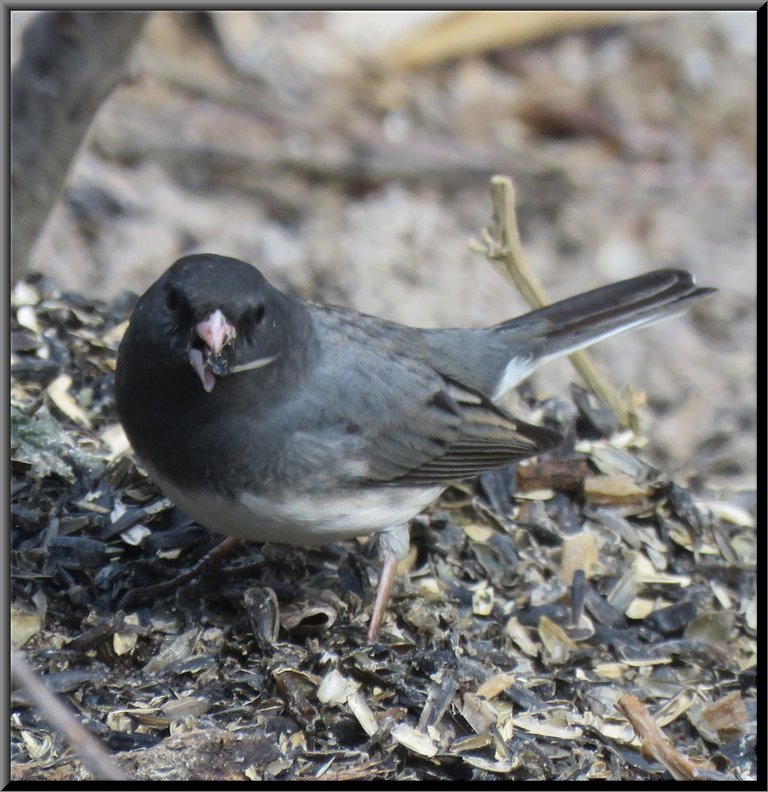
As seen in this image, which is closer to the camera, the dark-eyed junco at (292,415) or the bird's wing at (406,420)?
the dark-eyed junco at (292,415)

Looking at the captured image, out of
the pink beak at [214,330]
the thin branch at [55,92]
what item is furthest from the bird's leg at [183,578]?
the thin branch at [55,92]

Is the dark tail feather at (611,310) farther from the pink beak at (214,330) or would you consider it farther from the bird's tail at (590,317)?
the pink beak at (214,330)

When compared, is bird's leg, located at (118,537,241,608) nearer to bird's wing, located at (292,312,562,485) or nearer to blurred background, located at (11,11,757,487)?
bird's wing, located at (292,312,562,485)

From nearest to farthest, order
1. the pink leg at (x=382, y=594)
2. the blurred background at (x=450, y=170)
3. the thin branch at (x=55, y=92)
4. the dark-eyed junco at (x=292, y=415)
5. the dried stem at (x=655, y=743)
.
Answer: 1. the thin branch at (x=55, y=92)
2. the dark-eyed junco at (x=292, y=415)
3. the dried stem at (x=655, y=743)
4. the pink leg at (x=382, y=594)
5. the blurred background at (x=450, y=170)

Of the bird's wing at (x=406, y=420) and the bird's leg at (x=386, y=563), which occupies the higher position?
the bird's wing at (x=406, y=420)

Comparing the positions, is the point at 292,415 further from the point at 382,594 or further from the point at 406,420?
the point at 382,594

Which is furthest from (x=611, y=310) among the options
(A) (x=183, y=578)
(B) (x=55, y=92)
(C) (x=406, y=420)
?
(B) (x=55, y=92)
